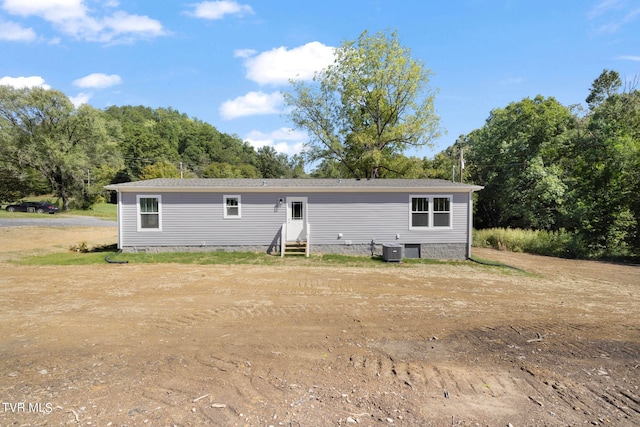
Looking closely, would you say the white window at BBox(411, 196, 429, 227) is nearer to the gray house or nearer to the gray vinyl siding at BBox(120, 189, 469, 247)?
the gray house

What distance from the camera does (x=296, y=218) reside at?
14.5m

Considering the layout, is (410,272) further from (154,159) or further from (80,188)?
(154,159)

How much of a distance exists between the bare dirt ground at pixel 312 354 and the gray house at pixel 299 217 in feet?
16.1

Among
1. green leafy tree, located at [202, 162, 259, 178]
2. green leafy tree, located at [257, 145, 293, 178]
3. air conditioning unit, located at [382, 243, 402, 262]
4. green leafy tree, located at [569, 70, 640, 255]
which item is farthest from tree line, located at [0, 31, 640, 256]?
green leafy tree, located at [257, 145, 293, 178]

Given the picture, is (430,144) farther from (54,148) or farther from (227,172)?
(227,172)

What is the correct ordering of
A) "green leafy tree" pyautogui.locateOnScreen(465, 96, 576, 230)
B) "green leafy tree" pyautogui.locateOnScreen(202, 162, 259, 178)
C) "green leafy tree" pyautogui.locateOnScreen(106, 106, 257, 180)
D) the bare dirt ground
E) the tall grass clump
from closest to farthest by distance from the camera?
the bare dirt ground < the tall grass clump < "green leafy tree" pyautogui.locateOnScreen(465, 96, 576, 230) < "green leafy tree" pyautogui.locateOnScreen(106, 106, 257, 180) < "green leafy tree" pyautogui.locateOnScreen(202, 162, 259, 178)

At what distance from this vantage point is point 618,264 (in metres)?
15.4

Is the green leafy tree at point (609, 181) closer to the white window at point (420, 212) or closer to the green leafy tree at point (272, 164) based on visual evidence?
the white window at point (420, 212)

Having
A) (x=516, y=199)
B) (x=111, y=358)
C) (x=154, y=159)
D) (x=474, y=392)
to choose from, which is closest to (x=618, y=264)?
(x=516, y=199)

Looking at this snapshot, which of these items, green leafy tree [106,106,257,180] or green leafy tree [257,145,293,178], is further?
green leafy tree [257,145,293,178]

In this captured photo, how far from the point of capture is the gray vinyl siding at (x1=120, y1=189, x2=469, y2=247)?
13898 mm

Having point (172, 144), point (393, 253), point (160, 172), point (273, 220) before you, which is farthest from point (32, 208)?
point (172, 144)

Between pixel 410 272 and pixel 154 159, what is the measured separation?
184ft

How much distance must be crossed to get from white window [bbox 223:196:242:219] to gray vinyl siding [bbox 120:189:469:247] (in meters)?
0.17
